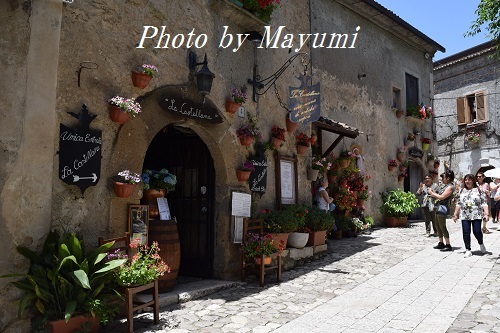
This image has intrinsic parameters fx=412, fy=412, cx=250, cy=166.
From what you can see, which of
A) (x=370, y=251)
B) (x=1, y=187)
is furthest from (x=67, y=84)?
(x=370, y=251)

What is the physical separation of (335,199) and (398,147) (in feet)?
15.5

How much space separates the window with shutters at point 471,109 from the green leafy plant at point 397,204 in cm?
883

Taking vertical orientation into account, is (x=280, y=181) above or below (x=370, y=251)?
above

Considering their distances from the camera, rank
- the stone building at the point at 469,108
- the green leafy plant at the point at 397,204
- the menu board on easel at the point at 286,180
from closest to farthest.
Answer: the menu board on easel at the point at 286,180, the green leafy plant at the point at 397,204, the stone building at the point at 469,108

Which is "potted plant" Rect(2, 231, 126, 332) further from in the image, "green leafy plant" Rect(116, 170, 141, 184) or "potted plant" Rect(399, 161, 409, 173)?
"potted plant" Rect(399, 161, 409, 173)

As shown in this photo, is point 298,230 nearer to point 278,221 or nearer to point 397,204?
point 278,221

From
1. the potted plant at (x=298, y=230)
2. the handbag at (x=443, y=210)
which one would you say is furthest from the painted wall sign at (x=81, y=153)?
the handbag at (x=443, y=210)

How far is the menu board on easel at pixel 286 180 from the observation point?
7785mm

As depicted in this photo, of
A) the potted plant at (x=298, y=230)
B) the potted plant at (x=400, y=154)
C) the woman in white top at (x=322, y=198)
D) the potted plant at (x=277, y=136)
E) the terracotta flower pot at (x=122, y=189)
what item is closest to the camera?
the terracotta flower pot at (x=122, y=189)

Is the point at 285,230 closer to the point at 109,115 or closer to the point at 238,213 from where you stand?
the point at 238,213

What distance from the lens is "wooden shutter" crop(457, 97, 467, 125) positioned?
19686 mm

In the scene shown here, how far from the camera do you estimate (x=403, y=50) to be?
597 inches

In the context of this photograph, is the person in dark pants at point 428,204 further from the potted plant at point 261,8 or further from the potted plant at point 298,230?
the potted plant at point 261,8

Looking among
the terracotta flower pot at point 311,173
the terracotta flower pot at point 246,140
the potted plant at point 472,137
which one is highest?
the potted plant at point 472,137
